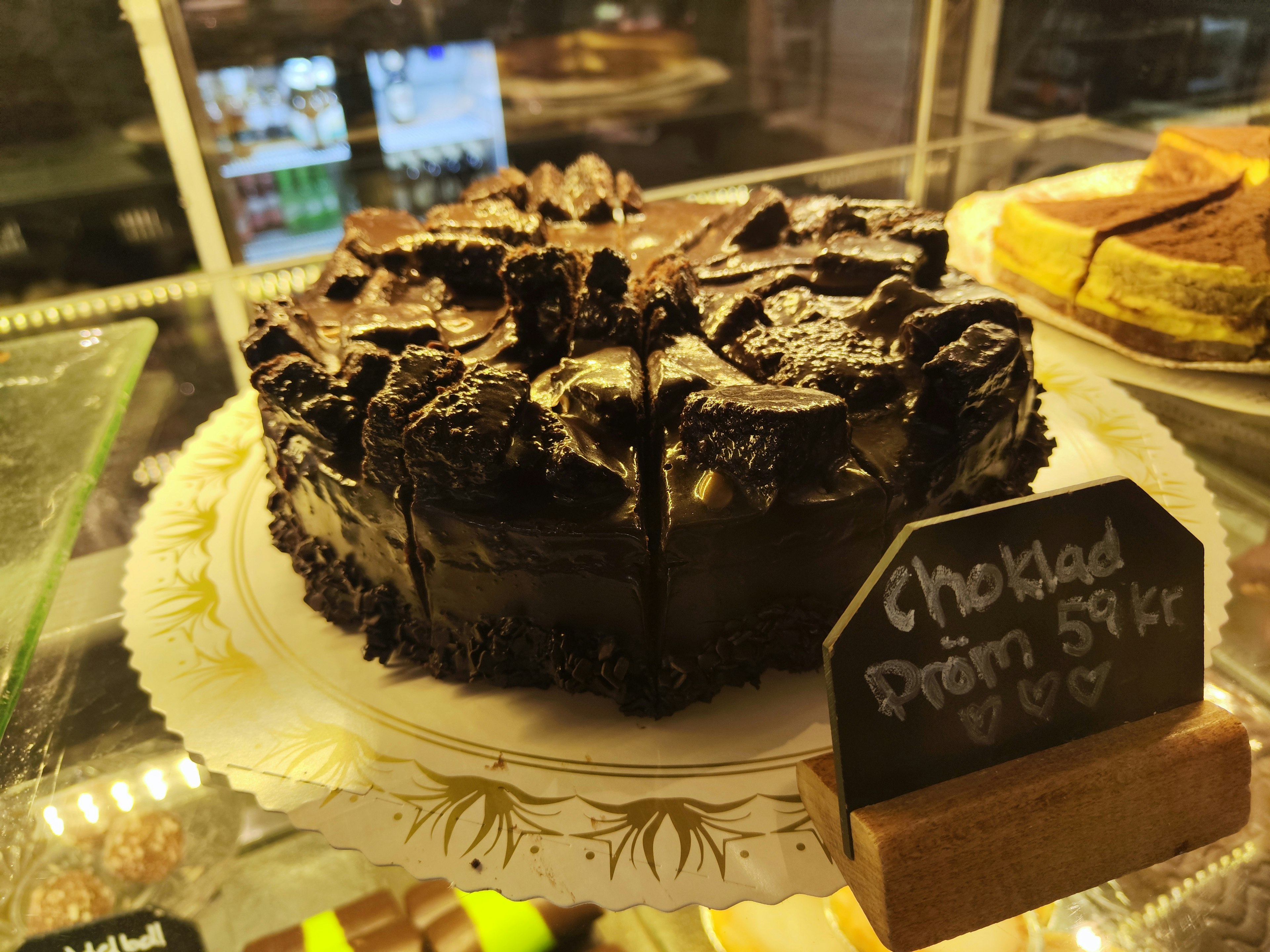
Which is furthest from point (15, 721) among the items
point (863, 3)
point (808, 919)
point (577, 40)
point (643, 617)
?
point (863, 3)

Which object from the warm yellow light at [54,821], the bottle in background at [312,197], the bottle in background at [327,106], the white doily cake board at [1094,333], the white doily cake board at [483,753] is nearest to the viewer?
the white doily cake board at [483,753]

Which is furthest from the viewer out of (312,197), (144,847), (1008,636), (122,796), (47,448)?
(312,197)

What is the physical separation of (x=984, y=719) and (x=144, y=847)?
5.71 feet

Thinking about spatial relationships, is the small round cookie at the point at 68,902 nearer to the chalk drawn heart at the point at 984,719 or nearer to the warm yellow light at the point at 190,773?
the warm yellow light at the point at 190,773

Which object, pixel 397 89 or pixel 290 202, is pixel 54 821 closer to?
pixel 290 202

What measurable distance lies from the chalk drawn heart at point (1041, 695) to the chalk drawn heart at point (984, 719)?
5 cm

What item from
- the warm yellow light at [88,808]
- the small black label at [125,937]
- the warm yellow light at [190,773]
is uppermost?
the warm yellow light at [190,773]

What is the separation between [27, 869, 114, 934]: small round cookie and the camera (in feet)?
5.95

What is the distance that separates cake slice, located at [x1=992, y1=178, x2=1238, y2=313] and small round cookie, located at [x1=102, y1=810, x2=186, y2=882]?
3589mm

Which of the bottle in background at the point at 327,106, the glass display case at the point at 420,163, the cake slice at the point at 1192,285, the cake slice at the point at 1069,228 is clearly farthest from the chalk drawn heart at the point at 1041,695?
the bottle in background at the point at 327,106

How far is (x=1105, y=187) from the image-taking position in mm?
4270

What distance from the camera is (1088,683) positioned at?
1568 millimetres

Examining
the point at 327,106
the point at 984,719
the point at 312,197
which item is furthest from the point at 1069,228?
the point at 312,197

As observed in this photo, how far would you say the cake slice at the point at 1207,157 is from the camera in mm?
3807
